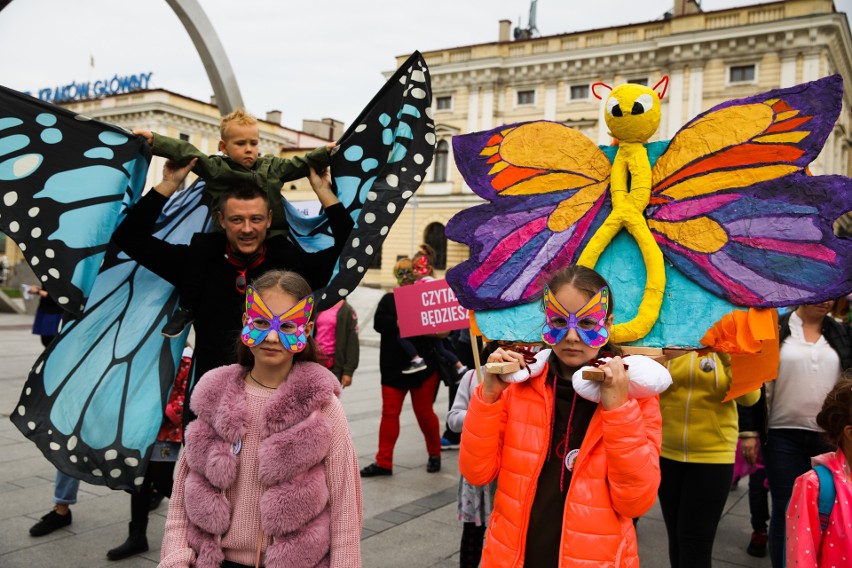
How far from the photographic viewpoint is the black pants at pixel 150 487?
3.82 meters

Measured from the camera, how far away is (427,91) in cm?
327

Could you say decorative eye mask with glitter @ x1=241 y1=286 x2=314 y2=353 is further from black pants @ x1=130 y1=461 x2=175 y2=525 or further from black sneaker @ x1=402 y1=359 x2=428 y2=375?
black sneaker @ x1=402 y1=359 x2=428 y2=375

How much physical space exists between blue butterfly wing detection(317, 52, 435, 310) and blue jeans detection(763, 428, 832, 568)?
8.20 feet

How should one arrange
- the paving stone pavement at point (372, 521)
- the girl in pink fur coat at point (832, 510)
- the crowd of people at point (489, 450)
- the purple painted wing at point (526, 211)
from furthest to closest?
1. the paving stone pavement at point (372, 521)
2. the purple painted wing at point (526, 211)
3. the girl in pink fur coat at point (832, 510)
4. the crowd of people at point (489, 450)

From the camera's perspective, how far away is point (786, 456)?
3883 mm

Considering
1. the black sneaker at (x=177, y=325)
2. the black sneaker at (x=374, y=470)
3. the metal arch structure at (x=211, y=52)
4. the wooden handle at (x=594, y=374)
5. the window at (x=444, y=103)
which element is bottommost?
the black sneaker at (x=374, y=470)

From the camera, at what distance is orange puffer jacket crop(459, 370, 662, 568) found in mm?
2061

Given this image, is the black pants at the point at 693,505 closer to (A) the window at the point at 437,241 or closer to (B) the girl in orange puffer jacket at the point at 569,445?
(B) the girl in orange puffer jacket at the point at 569,445

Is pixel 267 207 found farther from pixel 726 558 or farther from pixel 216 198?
pixel 726 558

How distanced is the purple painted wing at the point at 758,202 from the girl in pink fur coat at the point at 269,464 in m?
1.45

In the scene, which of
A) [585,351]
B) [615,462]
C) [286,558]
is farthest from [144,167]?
[615,462]

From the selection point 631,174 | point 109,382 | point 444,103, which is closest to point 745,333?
point 631,174

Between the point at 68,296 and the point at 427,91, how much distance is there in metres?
1.83

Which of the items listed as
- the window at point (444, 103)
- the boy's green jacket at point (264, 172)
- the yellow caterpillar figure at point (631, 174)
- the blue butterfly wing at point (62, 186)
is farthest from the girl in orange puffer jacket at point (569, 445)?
the window at point (444, 103)
